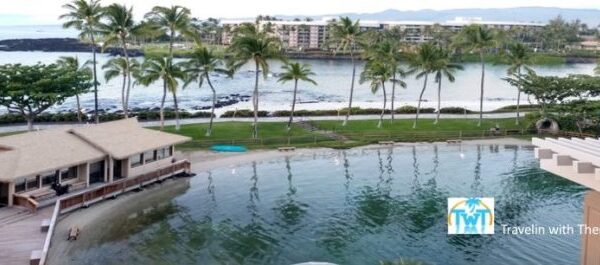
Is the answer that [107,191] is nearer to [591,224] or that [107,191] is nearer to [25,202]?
[25,202]

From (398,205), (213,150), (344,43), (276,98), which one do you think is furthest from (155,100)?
(398,205)

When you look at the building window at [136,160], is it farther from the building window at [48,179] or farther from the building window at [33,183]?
the building window at [33,183]

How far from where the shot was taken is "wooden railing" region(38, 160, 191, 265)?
31203 mm

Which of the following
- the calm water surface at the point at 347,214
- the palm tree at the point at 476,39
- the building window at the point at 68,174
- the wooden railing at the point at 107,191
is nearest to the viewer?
the calm water surface at the point at 347,214

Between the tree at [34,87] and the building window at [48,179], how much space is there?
16.0 m

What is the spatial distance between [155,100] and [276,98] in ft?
63.6

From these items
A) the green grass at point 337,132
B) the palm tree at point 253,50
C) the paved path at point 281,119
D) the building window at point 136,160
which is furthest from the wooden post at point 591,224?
the paved path at point 281,119

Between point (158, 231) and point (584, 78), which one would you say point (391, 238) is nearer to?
point (158, 231)

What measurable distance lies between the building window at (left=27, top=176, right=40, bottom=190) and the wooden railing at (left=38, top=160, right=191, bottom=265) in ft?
6.62

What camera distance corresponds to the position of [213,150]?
49.2 meters

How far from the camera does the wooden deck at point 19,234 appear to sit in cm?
2573

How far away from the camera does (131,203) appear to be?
3622 cm

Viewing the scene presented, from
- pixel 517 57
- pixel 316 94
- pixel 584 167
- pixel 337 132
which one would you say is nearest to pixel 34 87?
pixel 337 132

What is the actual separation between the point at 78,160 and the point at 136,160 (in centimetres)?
510
